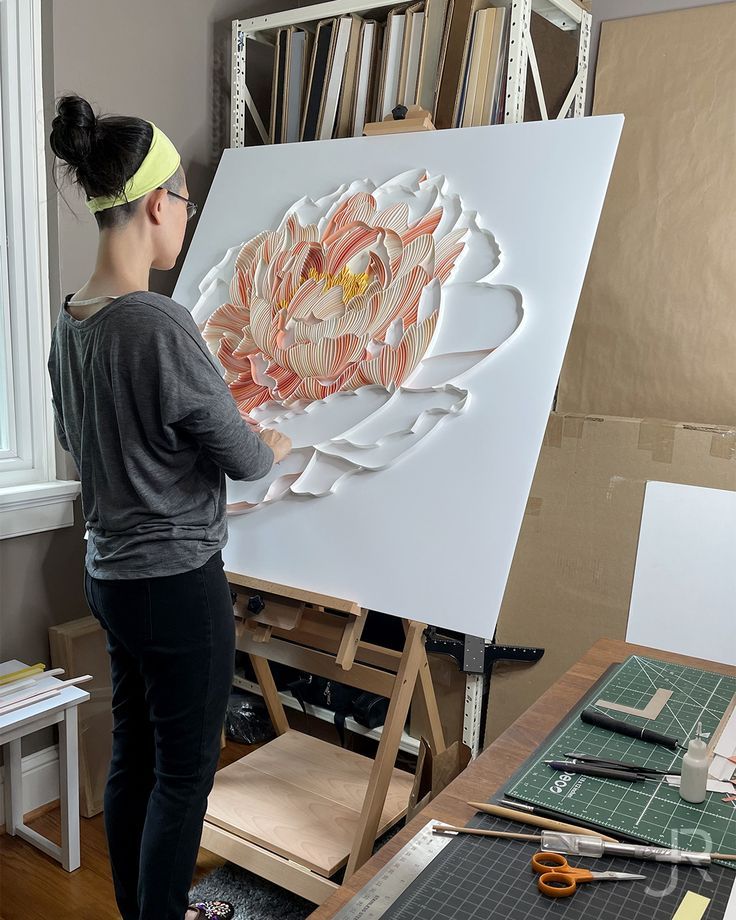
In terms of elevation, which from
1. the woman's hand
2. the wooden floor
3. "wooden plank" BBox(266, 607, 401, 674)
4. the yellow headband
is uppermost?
the yellow headband

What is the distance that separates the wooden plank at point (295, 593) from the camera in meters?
1.56

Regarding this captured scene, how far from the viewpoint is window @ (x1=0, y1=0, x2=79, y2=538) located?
2014mm

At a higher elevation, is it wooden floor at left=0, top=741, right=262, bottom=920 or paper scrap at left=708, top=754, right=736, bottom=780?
paper scrap at left=708, top=754, right=736, bottom=780

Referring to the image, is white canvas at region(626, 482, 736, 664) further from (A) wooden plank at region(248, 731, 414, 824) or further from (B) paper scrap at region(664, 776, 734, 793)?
(A) wooden plank at region(248, 731, 414, 824)

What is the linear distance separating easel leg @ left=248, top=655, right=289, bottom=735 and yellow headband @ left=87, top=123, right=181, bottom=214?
1232 mm

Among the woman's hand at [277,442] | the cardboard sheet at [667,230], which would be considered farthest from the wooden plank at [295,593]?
the cardboard sheet at [667,230]

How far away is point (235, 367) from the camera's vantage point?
1.92m

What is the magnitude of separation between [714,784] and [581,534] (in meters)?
1.23

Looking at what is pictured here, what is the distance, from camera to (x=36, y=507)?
82.2 inches

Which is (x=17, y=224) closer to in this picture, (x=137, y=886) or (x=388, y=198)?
(x=388, y=198)

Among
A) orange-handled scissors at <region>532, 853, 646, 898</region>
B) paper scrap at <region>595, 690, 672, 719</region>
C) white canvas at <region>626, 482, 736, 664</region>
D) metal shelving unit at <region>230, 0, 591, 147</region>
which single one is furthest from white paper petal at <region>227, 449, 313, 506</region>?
orange-handled scissors at <region>532, 853, 646, 898</region>

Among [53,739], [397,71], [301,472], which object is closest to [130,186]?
[301,472]

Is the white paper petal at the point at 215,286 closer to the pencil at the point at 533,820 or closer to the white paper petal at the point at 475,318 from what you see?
the white paper petal at the point at 475,318

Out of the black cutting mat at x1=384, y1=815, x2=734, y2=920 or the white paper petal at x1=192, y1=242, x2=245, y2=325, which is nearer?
the black cutting mat at x1=384, y1=815, x2=734, y2=920
